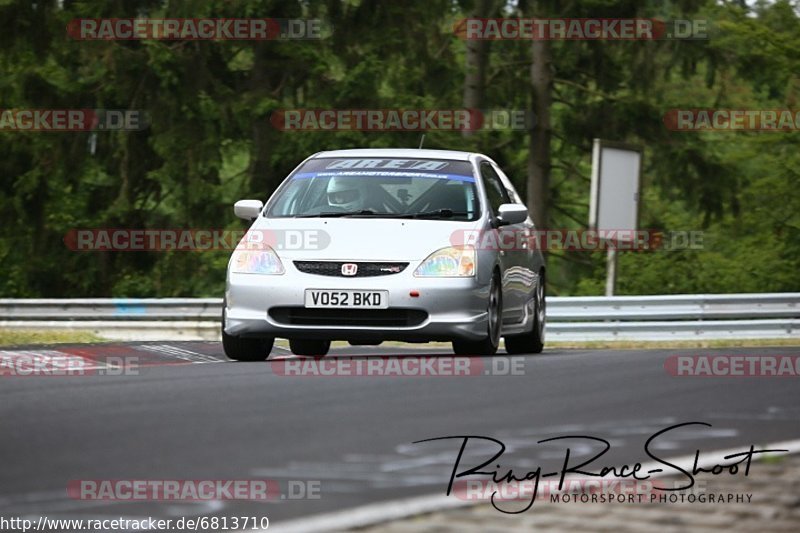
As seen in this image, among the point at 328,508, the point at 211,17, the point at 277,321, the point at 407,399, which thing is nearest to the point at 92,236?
the point at 211,17

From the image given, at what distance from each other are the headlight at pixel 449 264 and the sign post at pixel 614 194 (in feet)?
32.9

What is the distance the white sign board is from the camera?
73.9 ft

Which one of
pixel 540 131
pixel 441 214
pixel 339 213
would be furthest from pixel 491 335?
pixel 540 131

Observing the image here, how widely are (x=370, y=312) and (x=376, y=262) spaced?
37 cm

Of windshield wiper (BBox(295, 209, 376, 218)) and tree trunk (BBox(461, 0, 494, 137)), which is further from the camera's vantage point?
tree trunk (BBox(461, 0, 494, 137))

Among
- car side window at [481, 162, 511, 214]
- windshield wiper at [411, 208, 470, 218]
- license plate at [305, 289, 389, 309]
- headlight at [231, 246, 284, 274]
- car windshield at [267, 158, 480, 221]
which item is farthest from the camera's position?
car side window at [481, 162, 511, 214]

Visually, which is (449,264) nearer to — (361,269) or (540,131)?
(361,269)

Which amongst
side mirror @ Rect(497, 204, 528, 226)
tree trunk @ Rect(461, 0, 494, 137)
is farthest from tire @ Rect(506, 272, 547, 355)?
tree trunk @ Rect(461, 0, 494, 137)

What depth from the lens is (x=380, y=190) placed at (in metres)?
13.4

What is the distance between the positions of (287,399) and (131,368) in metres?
2.70

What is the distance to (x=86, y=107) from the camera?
3478cm

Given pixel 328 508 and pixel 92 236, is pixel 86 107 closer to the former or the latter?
pixel 92 236

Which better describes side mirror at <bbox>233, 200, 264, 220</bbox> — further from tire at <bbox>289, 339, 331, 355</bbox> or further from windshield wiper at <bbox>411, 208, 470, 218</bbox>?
tire at <bbox>289, 339, 331, 355</bbox>

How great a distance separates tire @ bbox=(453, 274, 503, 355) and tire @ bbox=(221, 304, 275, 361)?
4.88 feet
